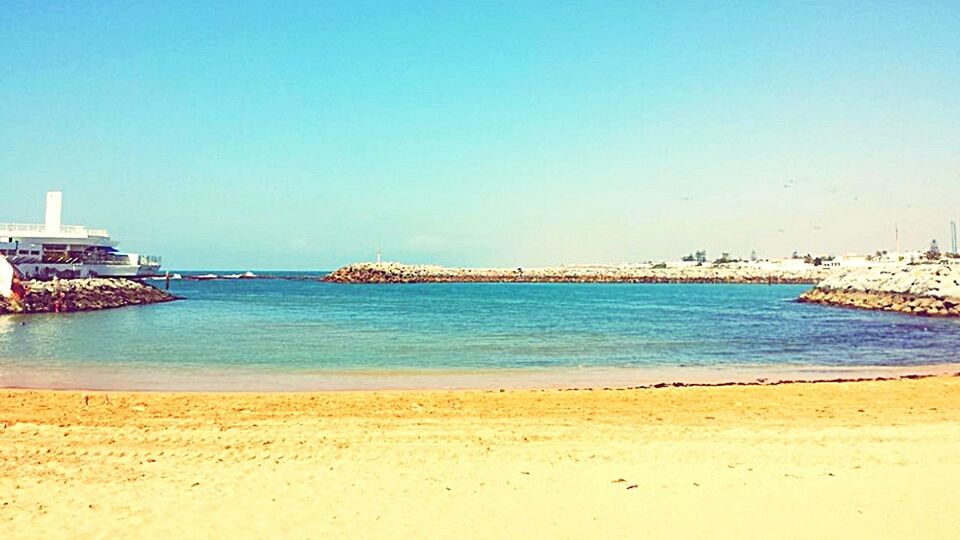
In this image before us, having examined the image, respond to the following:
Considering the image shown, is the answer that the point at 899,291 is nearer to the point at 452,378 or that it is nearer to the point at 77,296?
the point at 452,378

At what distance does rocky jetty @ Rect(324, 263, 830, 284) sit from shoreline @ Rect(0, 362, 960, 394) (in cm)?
7795

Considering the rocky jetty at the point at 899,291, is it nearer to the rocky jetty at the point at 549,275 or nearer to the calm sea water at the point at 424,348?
the calm sea water at the point at 424,348

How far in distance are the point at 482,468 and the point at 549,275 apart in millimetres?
97979

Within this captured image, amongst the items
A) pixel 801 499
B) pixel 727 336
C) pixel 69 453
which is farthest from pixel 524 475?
pixel 727 336

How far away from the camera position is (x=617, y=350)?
1964 centimetres

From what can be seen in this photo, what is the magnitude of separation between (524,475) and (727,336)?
1956cm

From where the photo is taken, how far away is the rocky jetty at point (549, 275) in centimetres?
9412

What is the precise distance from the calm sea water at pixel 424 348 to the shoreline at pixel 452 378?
2.8 inches

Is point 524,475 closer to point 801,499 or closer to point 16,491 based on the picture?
point 801,499

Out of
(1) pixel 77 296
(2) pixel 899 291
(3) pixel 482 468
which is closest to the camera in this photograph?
(3) pixel 482 468

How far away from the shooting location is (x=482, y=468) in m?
6.79

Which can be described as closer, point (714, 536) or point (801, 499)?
point (714, 536)

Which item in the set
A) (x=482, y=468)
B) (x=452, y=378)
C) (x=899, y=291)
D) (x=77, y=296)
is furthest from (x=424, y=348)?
(x=899, y=291)

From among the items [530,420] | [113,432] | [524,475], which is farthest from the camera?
[530,420]
